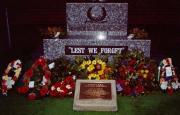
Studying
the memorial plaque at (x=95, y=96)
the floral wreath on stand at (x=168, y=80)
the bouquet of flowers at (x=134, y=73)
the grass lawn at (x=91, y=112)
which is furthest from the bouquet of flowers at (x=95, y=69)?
the floral wreath on stand at (x=168, y=80)

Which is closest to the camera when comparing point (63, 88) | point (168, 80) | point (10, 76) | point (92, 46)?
point (63, 88)

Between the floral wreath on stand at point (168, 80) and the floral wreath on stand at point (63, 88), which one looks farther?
the floral wreath on stand at point (168, 80)

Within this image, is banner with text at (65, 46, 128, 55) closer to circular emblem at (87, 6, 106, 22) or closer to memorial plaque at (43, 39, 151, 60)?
memorial plaque at (43, 39, 151, 60)

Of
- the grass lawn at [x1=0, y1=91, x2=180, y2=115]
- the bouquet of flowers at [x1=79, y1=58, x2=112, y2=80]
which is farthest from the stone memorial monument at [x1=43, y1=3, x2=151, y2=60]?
the grass lawn at [x1=0, y1=91, x2=180, y2=115]

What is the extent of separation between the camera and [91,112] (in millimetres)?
4891

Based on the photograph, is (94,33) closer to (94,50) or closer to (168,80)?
(94,50)

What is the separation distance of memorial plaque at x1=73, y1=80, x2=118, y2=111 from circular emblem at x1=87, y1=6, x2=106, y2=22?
138 centimetres

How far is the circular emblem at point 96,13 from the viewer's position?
6.29 meters

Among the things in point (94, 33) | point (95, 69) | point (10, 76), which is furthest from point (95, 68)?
point (10, 76)

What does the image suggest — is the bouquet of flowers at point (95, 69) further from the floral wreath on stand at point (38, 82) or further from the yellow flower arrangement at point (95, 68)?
the floral wreath on stand at point (38, 82)

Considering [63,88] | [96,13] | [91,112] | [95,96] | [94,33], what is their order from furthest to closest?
1. [94,33]
2. [96,13]
3. [63,88]
4. [95,96]
5. [91,112]

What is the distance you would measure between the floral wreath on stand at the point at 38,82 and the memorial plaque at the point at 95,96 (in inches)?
19.6

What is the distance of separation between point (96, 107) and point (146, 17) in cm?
359

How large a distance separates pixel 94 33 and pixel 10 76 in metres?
1.70
